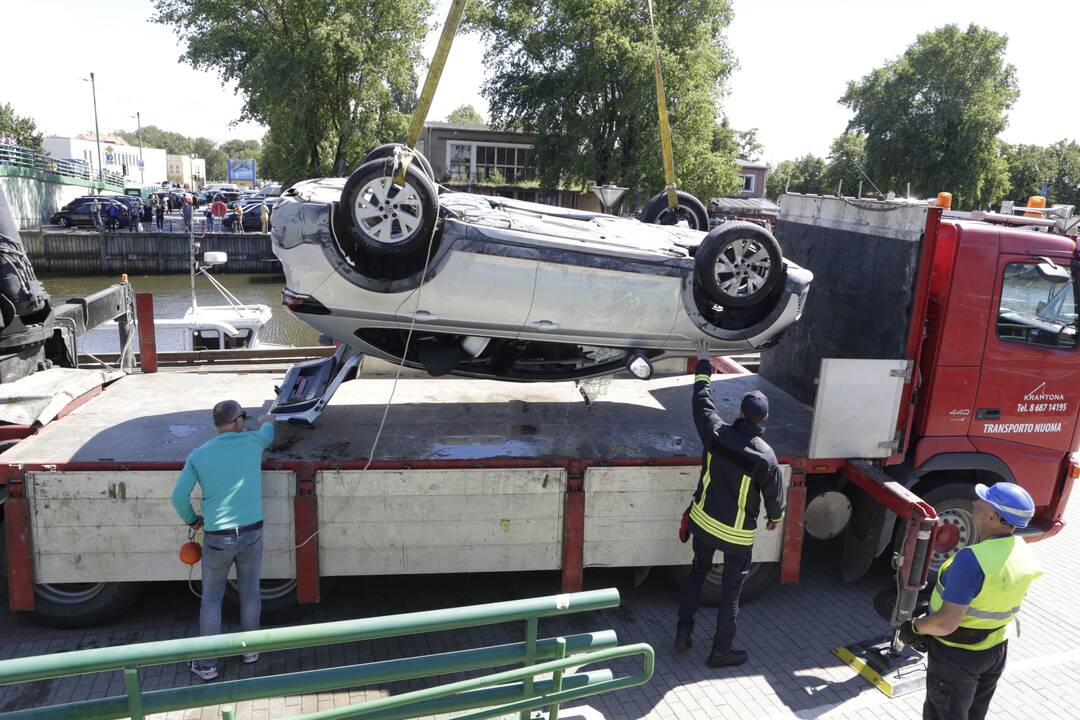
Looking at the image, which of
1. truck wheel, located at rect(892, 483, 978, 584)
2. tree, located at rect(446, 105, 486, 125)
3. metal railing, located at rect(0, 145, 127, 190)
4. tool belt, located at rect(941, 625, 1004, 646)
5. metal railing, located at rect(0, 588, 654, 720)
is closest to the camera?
metal railing, located at rect(0, 588, 654, 720)

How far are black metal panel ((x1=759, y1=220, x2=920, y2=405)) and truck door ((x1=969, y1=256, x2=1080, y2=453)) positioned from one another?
680 mm

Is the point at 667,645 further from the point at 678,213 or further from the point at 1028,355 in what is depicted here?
the point at 678,213

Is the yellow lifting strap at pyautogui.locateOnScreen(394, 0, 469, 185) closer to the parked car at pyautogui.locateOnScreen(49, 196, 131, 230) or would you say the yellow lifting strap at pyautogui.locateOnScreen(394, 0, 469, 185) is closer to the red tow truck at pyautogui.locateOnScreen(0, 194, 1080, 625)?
the red tow truck at pyautogui.locateOnScreen(0, 194, 1080, 625)

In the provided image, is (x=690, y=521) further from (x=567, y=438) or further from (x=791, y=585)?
(x=791, y=585)

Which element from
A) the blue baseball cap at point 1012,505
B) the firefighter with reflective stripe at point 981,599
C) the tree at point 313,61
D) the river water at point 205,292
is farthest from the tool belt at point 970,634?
the tree at point 313,61

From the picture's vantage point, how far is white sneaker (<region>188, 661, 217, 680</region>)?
470cm

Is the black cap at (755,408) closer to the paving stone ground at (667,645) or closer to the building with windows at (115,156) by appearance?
the paving stone ground at (667,645)

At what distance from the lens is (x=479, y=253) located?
5.57m

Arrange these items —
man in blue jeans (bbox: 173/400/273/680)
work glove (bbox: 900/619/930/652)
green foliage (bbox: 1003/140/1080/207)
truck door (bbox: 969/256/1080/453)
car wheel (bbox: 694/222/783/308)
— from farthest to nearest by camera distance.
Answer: green foliage (bbox: 1003/140/1080/207)
car wheel (bbox: 694/222/783/308)
truck door (bbox: 969/256/1080/453)
man in blue jeans (bbox: 173/400/273/680)
work glove (bbox: 900/619/930/652)

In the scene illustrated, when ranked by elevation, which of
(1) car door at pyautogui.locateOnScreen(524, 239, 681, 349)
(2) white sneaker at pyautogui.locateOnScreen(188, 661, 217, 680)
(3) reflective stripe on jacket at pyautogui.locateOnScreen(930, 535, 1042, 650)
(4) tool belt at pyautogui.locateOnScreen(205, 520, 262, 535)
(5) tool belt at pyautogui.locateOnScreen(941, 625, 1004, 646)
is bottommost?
(2) white sneaker at pyautogui.locateOnScreen(188, 661, 217, 680)

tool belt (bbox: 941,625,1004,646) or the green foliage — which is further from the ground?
the green foliage

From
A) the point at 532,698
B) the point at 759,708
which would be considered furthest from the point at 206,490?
the point at 759,708

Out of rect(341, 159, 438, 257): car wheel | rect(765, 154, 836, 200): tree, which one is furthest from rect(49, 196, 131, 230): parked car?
rect(765, 154, 836, 200): tree

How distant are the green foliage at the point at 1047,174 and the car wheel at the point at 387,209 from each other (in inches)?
1986
